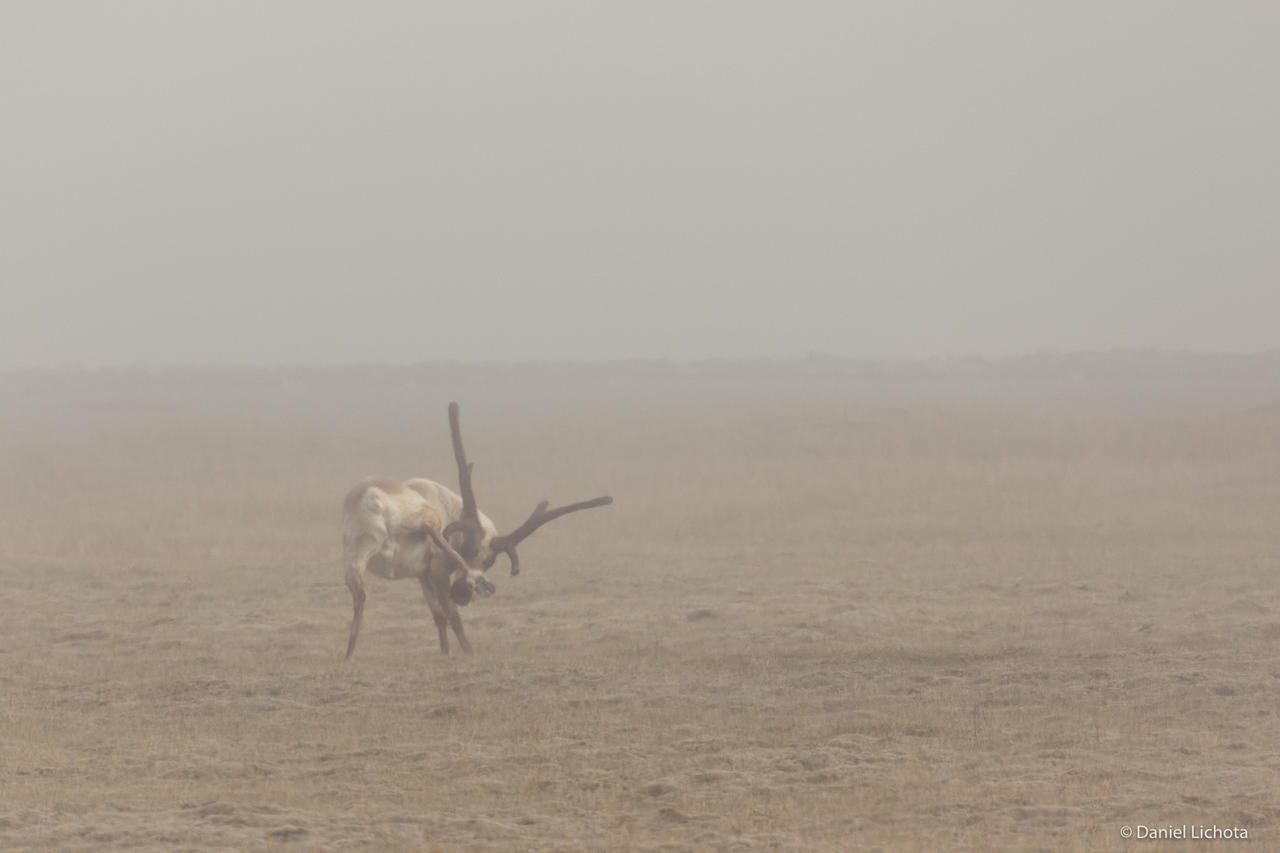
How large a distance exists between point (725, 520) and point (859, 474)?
6.31 meters

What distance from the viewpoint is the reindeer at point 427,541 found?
14938 millimetres

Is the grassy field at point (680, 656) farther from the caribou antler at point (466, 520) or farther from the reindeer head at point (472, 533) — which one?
the caribou antler at point (466, 520)

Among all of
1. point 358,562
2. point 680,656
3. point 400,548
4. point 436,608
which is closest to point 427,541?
point 400,548

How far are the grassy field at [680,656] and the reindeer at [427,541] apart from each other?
Result: 716mm

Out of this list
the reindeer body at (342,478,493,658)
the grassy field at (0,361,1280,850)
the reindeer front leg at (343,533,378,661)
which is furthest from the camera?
the reindeer body at (342,478,493,658)

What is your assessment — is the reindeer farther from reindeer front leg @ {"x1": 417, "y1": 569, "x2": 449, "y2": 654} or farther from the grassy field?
the grassy field

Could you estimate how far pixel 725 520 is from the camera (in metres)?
28.8

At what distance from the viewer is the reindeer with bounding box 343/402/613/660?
14.9 m

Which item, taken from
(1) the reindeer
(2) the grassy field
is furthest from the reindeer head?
(2) the grassy field

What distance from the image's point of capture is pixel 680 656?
15.7m

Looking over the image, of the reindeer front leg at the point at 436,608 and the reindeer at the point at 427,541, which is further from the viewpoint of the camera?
the reindeer front leg at the point at 436,608

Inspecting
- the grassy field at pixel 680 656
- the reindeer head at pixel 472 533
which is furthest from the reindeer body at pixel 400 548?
the grassy field at pixel 680 656

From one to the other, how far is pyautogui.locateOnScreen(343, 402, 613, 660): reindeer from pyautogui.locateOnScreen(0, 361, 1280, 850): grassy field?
716mm

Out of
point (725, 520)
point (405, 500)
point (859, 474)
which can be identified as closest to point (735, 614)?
point (405, 500)
